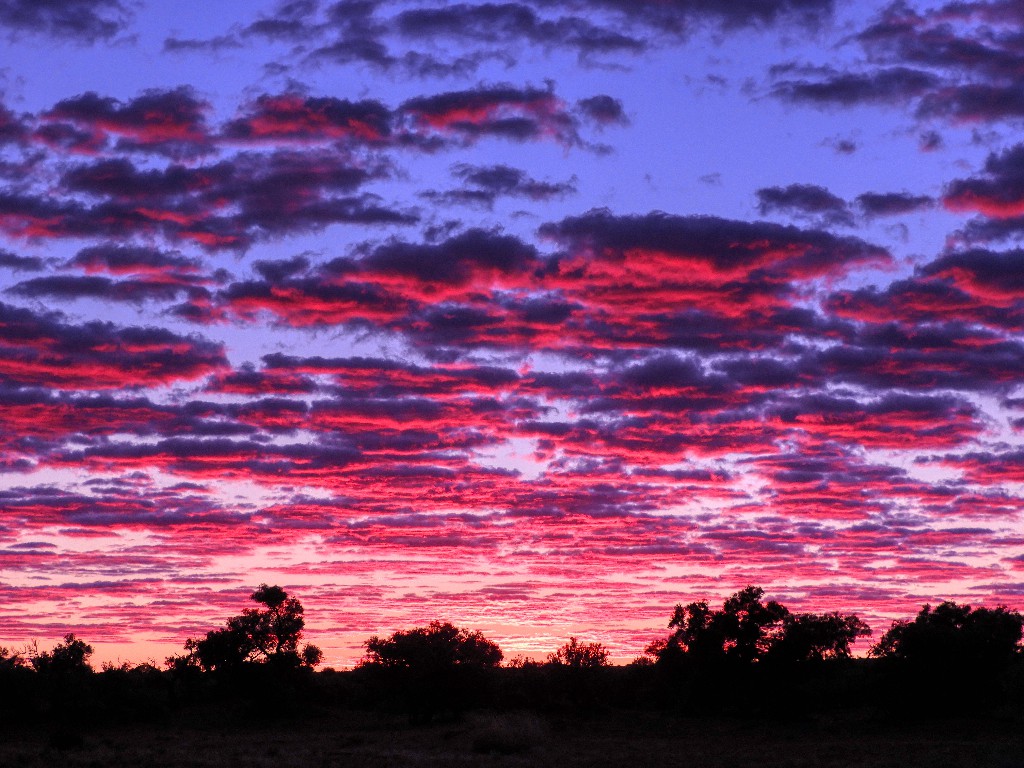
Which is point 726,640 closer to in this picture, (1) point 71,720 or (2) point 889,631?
(2) point 889,631

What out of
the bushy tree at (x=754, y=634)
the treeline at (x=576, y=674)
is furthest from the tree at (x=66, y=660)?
the bushy tree at (x=754, y=634)

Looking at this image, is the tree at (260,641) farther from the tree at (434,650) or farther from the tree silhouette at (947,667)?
the tree silhouette at (947,667)

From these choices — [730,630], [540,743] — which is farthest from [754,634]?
[540,743]

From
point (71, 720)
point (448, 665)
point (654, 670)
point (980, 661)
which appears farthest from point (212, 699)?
point (980, 661)

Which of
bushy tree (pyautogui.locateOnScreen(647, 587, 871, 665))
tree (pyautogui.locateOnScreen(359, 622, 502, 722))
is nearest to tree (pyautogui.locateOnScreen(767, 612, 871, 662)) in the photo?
bushy tree (pyautogui.locateOnScreen(647, 587, 871, 665))

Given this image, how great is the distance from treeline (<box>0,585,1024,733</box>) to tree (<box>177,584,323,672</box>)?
0.11m

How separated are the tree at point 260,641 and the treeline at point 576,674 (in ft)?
0.34

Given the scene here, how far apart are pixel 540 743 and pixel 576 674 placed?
71.4 ft

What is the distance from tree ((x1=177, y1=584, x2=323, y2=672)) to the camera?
88438 millimetres

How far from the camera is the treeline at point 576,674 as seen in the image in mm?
70750

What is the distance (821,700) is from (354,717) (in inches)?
1259

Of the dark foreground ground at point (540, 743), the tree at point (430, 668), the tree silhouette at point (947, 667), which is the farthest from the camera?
the tree at point (430, 668)

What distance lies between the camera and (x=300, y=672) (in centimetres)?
8800

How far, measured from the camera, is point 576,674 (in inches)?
3354
